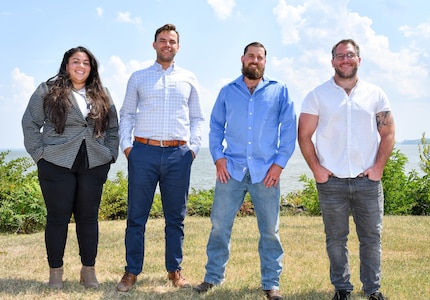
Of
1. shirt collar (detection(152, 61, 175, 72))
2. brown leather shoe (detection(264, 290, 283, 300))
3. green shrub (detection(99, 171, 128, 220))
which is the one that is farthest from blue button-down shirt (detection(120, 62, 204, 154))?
green shrub (detection(99, 171, 128, 220))

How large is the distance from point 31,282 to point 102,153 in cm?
185

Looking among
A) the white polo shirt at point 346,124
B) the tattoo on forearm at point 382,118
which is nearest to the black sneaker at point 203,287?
the white polo shirt at point 346,124

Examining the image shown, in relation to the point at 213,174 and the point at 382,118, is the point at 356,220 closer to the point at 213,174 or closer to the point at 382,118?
the point at 382,118

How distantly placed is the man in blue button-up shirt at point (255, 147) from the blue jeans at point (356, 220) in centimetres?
49

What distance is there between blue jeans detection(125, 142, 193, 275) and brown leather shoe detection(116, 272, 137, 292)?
0.19 ft

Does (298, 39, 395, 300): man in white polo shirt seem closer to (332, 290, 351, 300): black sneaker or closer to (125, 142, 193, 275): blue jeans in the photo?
(332, 290, 351, 300): black sneaker

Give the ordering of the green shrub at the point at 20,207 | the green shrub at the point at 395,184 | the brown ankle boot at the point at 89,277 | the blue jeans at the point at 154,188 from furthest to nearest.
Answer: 1. the green shrub at the point at 395,184
2. the green shrub at the point at 20,207
3. the brown ankle boot at the point at 89,277
4. the blue jeans at the point at 154,188

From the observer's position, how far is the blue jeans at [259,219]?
15.7ft

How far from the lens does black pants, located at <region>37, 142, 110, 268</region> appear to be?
4941 mm

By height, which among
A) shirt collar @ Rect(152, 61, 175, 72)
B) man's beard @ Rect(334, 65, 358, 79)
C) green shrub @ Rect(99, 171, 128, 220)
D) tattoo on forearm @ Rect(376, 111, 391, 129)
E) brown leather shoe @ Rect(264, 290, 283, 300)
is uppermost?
shirt collar @ Rect(152, 61, 175, 72)

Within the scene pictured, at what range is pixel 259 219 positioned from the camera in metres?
4.88

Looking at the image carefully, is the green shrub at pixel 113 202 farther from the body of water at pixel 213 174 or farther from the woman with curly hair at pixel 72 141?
the woman with curly hair at pixel 72 141

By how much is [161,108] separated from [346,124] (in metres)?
1.80

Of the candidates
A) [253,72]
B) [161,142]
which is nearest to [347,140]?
[253,72]
